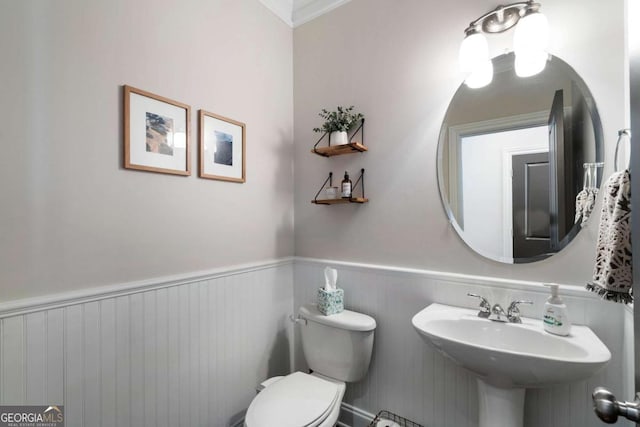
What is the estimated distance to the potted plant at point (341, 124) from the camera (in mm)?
1672

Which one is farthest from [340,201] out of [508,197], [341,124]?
[508,197]

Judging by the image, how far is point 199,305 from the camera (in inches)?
57.1

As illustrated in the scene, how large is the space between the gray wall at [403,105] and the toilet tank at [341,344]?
0.38 metres

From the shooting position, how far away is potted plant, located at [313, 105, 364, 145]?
5.49 ft

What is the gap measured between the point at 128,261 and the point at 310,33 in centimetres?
173

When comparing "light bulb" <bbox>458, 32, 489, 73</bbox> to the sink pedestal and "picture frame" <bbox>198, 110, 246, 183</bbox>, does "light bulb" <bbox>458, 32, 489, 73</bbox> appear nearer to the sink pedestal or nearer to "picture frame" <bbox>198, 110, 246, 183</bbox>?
"picture frame" <bbox>198, 110, 246, 183</bbox>

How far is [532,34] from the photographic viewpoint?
1164 mm

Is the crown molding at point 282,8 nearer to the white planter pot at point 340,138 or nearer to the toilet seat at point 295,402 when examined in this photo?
the white planter pot at point 340,138

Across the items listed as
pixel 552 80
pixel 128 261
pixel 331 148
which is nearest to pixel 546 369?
pixel 552 80

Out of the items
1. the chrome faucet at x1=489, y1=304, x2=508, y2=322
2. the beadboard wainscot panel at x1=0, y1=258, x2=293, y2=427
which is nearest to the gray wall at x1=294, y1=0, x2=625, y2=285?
the chrome faucet at x1=489, y1=304, x2=508, y2=322

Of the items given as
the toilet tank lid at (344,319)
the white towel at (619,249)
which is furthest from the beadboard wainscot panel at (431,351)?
the white towel at (619,249)

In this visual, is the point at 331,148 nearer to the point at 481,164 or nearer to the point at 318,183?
the point at 318,183

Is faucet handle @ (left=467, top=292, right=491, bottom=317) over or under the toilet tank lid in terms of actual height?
Result: over

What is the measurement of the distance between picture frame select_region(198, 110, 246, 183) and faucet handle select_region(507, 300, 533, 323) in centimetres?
144
